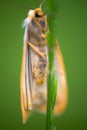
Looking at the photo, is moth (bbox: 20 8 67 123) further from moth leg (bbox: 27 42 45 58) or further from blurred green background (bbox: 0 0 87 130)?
blurred green background (bbox: 0 0 87 130)

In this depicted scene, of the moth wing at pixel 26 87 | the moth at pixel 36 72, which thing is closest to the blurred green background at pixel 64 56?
the moth at pixel 36 72

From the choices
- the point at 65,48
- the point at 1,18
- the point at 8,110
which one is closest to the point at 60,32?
the point at 65,48

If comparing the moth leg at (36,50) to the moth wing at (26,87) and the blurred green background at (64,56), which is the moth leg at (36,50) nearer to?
Answer: the moth wing at (26,87)

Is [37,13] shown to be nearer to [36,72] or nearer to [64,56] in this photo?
[36,72]

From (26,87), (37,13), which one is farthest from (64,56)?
(26,87)

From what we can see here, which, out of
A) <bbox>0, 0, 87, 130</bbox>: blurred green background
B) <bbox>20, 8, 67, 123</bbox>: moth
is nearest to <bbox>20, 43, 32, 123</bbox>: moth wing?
<bbox>20, 8, 67, 123</bbox>: moth

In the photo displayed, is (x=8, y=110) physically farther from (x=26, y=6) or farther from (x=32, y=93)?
(x=32, y=93)
